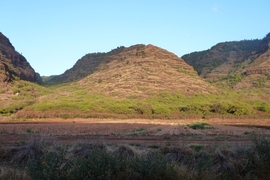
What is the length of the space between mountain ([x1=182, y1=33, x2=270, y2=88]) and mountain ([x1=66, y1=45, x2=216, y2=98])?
14819 mm

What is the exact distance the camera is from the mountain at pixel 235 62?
79938 millimetres

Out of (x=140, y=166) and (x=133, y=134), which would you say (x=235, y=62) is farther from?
(x=140, y=166)

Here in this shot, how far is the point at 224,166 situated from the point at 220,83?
80897 mm

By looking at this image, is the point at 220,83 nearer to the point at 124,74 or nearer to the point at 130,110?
the point at 124,74

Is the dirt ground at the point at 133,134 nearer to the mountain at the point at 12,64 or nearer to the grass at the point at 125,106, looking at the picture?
the grass at the point at 125,106

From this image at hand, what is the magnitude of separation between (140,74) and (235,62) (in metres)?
47.0

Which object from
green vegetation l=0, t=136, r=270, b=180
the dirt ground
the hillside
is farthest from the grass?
green vegetation l=0, t=136, r=270, b=180

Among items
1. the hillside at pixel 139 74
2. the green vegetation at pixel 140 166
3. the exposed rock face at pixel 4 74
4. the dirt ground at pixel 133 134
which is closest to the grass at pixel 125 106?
the exposed rock face at pixel 4 74

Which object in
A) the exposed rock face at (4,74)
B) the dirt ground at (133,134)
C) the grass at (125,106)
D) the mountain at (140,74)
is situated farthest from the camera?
the mountain at (140,74)

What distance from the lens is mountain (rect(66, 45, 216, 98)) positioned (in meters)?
65.3

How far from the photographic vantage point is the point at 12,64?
6962 cm

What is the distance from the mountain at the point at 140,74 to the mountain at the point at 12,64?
48.8ft

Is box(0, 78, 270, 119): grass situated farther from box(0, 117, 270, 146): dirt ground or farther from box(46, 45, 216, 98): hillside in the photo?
box(0, 117, 270, 146): dirt ground

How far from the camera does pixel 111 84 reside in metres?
67.1
